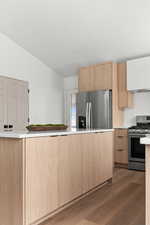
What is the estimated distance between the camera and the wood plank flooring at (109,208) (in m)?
1.98

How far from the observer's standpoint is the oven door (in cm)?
407

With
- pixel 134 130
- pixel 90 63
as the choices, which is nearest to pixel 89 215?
pixel 134 130

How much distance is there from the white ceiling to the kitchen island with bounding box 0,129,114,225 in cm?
212

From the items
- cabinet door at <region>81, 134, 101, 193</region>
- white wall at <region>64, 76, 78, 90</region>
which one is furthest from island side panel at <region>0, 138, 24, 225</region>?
white wall at <region>64, 76, 78, 90</region>

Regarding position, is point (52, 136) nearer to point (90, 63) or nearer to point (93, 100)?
point (93, 100)

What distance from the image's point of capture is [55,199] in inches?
81.4

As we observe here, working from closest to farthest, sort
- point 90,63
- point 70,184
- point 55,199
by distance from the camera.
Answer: point 55,199 < point 70,184 < point 90,63

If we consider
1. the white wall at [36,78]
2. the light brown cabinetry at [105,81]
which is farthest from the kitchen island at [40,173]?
the white wall at [36,78]

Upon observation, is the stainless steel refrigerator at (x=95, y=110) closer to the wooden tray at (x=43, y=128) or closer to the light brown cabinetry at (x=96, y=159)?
the light brown cabinetry at (x=96, y=159)

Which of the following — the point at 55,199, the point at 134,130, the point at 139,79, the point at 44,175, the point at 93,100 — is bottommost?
the point at 55,199

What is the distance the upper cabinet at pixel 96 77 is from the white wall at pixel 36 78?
0.97 metres

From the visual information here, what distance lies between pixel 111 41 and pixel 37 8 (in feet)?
5.15

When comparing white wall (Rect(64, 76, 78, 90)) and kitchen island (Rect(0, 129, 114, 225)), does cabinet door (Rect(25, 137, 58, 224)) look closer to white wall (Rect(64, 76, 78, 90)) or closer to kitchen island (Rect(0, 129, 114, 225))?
kitchen island (Rect(0, 129, 114, 225))

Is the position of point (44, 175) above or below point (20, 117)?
below
